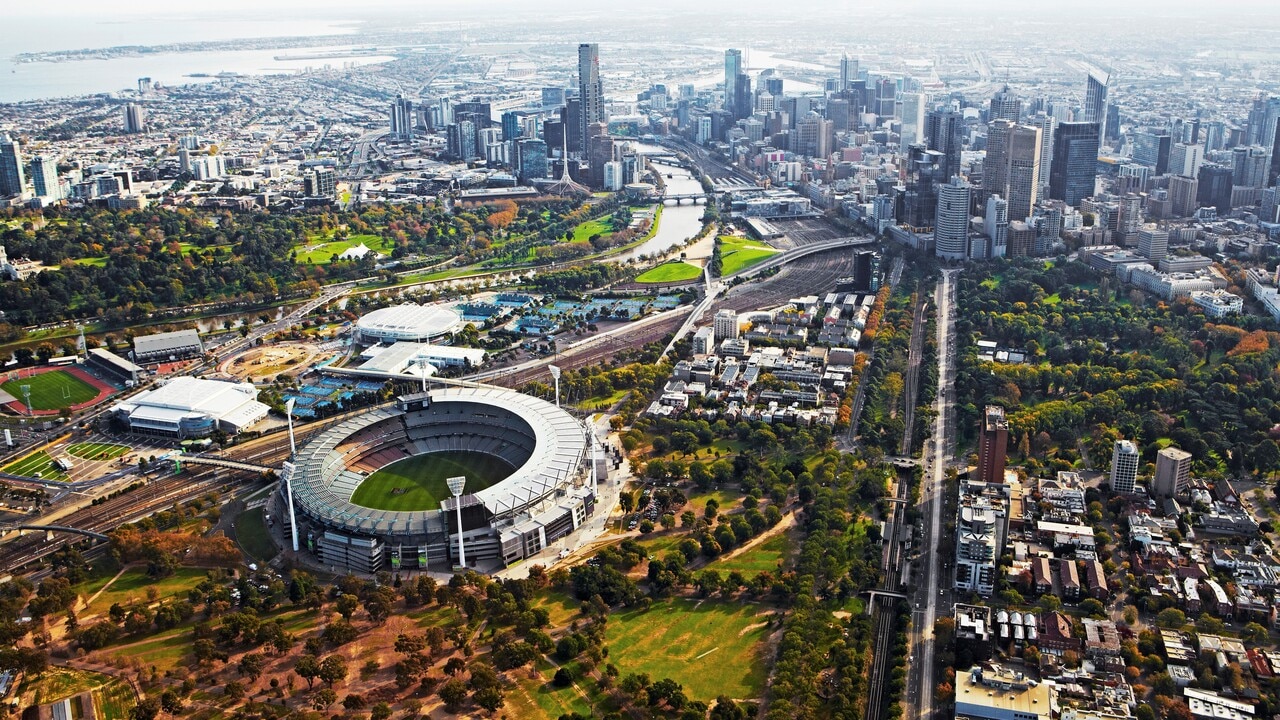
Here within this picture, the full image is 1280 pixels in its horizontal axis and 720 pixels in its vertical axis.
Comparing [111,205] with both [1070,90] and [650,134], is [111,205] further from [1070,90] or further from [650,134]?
[1070,90]

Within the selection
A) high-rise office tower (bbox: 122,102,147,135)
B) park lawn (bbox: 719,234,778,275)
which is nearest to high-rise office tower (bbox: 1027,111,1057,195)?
park lawn (bbox: 719,234,778,275)

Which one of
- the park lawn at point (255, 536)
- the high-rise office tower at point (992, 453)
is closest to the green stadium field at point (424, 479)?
the park lawn at point (255, 536)

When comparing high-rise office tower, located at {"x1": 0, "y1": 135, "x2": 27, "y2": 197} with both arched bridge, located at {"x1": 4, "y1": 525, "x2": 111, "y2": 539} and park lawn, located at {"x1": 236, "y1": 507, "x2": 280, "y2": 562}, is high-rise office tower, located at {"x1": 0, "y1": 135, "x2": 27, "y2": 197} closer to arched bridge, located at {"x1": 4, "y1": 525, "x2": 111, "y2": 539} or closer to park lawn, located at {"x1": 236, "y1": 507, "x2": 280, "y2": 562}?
arched bridge, located at {"x1": 4, "y1": 525, "x2": 111, "y2": 539}

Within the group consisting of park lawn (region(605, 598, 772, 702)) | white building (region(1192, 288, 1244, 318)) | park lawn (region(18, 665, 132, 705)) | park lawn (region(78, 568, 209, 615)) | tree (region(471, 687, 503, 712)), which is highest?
white building (region(1192, 288, 1244, 318))

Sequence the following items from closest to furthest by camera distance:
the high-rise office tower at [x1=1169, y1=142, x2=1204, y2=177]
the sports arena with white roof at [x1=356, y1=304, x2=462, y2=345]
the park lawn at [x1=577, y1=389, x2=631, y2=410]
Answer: the park lawn at [x1=577, y1=389, x2=631, y2=410] → the sports arena with white roof at [x1=356, y1=304, x2=462, y2=345] → the high-rise office tower at [x1=1169, y1=142, x2=1204, y2=177]

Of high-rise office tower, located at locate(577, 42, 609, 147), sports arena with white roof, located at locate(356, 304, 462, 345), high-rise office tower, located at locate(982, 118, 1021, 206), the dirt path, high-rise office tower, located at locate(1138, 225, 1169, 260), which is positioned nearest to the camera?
the dirt path

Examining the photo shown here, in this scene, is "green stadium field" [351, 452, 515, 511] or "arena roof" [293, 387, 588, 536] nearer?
"arena roof" [293, 387, 588, 536]
